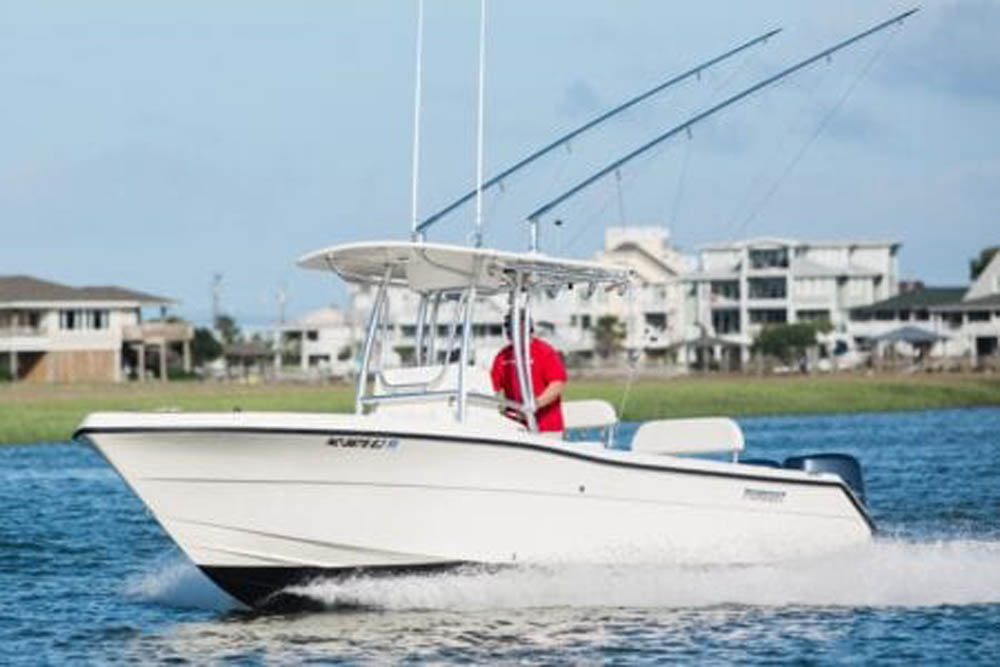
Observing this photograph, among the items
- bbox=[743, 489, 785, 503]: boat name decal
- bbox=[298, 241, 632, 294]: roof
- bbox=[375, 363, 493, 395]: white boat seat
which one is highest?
bbox=[298, 241, 632, 294]: roof

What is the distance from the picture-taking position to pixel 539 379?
75.9 ft

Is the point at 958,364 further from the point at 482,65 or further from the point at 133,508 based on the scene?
the point at 482,65

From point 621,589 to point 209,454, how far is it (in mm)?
3991

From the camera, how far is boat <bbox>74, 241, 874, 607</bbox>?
2159cm

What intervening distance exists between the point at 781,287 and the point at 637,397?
273ft

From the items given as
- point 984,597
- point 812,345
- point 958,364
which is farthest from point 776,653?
point 812,345

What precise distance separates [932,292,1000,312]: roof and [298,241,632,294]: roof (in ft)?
408

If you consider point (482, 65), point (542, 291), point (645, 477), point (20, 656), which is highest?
point (482, 65)

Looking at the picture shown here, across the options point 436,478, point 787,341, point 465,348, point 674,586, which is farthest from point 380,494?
point 787,341

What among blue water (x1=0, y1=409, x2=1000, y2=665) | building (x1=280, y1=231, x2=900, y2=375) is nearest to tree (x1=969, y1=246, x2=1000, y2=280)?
building (x1=280, y1=231, x2=900, y2=375)

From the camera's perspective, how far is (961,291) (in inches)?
6142

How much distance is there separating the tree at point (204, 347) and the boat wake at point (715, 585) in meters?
132

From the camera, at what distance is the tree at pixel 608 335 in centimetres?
15838

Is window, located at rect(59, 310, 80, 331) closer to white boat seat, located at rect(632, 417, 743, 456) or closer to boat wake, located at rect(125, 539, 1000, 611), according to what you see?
boat wake, located at rect(125, 539, 1000, 611)
